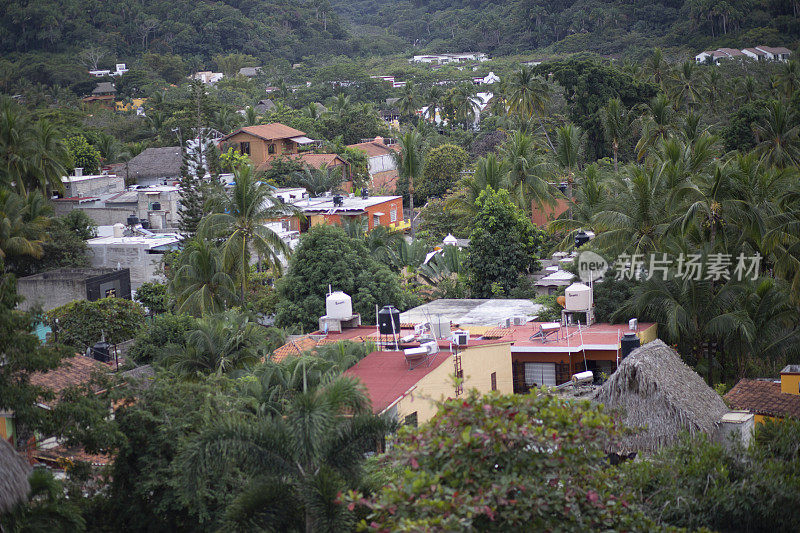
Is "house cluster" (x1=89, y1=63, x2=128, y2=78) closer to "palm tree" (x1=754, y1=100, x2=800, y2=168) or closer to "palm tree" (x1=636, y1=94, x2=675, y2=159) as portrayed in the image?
"palm tree" (x1=636, y1=94, x2=675, y2=159)

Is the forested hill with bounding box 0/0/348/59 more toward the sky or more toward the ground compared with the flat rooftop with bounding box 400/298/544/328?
more toward the sky

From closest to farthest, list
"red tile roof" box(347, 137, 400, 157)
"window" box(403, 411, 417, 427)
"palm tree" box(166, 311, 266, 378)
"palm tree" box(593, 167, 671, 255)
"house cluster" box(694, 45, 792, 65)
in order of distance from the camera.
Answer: "window" box(403, 411, 417, 427) < "palm tree" box(166, 311, 266, 378) < "palm tree" box(593, 167, 671, 255) < "red tile roof" box(347, 137, 400, 157) < "house cluster" box(694, 45, 792, 65)

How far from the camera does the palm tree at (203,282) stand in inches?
1159

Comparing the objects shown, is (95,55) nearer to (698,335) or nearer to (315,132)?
(315,132)

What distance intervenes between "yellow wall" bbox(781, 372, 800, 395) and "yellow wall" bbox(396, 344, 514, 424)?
5.60 m

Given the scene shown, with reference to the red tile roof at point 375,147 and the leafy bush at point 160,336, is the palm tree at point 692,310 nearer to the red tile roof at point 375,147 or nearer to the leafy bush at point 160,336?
the leafy bush at point 160,336

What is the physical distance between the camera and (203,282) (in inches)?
1179

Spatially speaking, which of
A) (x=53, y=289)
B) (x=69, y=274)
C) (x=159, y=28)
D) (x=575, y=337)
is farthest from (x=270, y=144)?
(x=159, y=28)

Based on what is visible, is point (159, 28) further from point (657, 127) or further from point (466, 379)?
point (466, 379)

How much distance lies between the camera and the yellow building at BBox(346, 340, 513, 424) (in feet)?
50.4

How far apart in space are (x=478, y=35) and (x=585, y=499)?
140 meters

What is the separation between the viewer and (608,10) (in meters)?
124

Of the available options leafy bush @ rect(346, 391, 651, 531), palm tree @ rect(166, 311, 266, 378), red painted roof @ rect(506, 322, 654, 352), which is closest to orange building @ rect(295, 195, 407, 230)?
red painted roof @ rect(506, 322, 654, 352)

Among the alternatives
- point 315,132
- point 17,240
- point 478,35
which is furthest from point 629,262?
point 478,35
